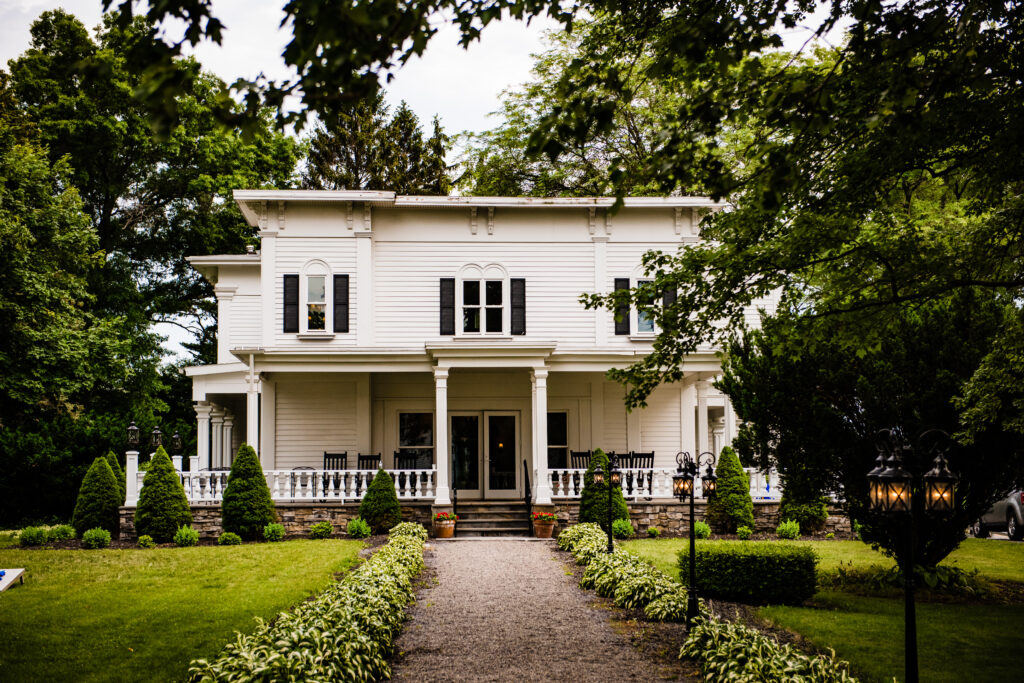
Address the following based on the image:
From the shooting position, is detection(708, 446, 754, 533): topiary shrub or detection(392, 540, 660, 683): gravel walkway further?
detection(708, 446, 754, 533): topiary shrub

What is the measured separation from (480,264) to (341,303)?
3.59 meters

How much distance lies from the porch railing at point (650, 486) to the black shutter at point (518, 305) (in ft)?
12.9

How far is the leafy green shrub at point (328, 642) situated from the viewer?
6773 millimetres

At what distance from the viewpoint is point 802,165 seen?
24.2 feet

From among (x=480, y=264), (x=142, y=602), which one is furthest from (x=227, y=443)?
(x=142, y=602)

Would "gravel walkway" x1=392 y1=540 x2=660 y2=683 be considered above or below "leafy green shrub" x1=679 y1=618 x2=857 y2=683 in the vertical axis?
below

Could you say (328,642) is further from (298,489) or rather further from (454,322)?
(454,322)

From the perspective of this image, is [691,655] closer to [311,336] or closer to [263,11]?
[263,11]

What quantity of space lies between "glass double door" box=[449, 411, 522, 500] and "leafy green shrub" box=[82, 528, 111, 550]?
781cm

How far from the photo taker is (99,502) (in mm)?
18188

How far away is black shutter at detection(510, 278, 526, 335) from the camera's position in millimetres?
21688

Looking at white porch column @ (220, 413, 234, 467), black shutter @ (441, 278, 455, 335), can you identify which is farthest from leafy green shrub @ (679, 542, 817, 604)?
white porch column @ (220, 413, 234, 467)

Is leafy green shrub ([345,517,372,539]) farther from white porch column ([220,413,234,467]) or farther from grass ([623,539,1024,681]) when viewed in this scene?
white porch column ([220,413,234,467])

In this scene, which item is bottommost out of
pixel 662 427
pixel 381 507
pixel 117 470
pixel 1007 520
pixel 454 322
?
pixel 1007 520
